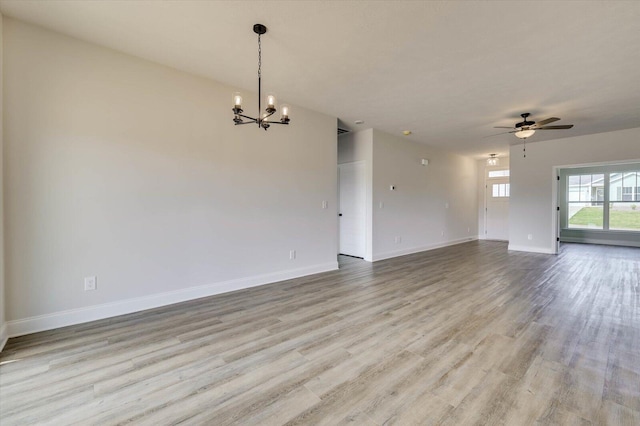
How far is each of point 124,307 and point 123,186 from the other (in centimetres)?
131

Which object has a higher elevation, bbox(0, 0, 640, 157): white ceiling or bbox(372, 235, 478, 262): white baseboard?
bbox(0, 0, 640, 157): white ceiling

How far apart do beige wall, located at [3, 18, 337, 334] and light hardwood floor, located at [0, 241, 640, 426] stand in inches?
15.0

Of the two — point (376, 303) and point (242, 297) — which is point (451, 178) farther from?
point (242, 297)

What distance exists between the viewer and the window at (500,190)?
28.7 ft

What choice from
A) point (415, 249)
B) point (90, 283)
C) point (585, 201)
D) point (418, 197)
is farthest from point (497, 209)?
point (90, 283)

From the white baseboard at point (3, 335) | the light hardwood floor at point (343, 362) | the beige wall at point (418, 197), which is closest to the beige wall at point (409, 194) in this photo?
the beige wall at point (418, 197)

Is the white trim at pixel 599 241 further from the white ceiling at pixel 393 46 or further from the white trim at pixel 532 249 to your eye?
the white ceiling at pixel 393 46

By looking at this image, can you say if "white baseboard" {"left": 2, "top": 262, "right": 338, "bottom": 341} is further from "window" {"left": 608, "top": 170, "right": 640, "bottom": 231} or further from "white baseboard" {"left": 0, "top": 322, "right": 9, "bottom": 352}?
"window" {"left": 608, "top": 170, "right": 640, "bottom": 231}

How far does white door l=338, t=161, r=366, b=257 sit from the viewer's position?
598 cm

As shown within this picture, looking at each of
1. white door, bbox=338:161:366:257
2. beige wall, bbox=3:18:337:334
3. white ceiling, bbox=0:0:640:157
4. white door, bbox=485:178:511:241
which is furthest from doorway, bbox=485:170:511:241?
beige wall, bbox=3:18:337:334

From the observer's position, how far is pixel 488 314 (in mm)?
2984

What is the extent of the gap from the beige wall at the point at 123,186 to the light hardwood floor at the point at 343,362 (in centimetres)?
38

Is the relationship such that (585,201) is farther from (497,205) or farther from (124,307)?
(124,307)

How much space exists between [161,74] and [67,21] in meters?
0.85
